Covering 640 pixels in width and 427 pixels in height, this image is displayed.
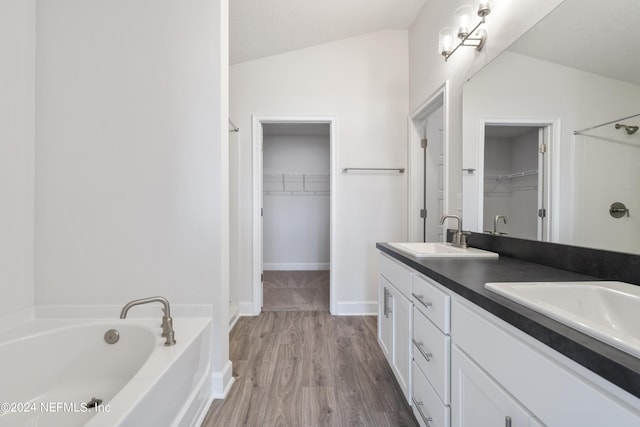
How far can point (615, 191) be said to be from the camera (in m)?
0.92

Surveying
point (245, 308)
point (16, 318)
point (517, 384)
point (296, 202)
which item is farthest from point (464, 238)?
A: point (296, 202)

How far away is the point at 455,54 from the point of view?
6.06ft

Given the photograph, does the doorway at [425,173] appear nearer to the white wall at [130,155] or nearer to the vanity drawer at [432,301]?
the vanity drawer at [432,301]

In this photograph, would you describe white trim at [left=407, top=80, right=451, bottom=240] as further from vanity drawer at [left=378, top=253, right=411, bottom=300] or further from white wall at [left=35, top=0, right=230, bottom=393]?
white wall at [left=35, top=0, right=230, bottom=393]

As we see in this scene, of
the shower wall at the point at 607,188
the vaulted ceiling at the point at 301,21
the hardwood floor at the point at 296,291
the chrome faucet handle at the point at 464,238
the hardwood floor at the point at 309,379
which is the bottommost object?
the hardwood floor at the point at 309,379

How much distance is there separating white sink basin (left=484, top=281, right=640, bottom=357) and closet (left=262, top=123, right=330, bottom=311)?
12.2ft

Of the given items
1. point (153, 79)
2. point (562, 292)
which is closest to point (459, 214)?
point (562, 292)

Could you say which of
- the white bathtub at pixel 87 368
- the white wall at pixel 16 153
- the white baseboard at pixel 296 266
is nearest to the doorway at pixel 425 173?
the white bathtub at pixel 87 368

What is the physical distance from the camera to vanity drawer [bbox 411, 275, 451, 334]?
38.5 inches

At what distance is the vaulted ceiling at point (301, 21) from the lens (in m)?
2.11

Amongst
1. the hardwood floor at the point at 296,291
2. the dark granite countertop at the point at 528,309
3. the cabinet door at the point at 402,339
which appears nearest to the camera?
the dark granite countertop at the point at 528,309

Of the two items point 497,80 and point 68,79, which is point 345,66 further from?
point 68,79

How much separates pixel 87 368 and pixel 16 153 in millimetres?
1185

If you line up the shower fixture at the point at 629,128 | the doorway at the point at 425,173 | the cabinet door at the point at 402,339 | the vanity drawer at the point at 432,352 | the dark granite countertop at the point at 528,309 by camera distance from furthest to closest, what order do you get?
the doorway at the point at 425,173
the cabinet door at the point at 402,339
the vanity drawer at the point at 432,352
the shower fixture at the point at 629,128
the dark granite countertop at the point at 528,309
